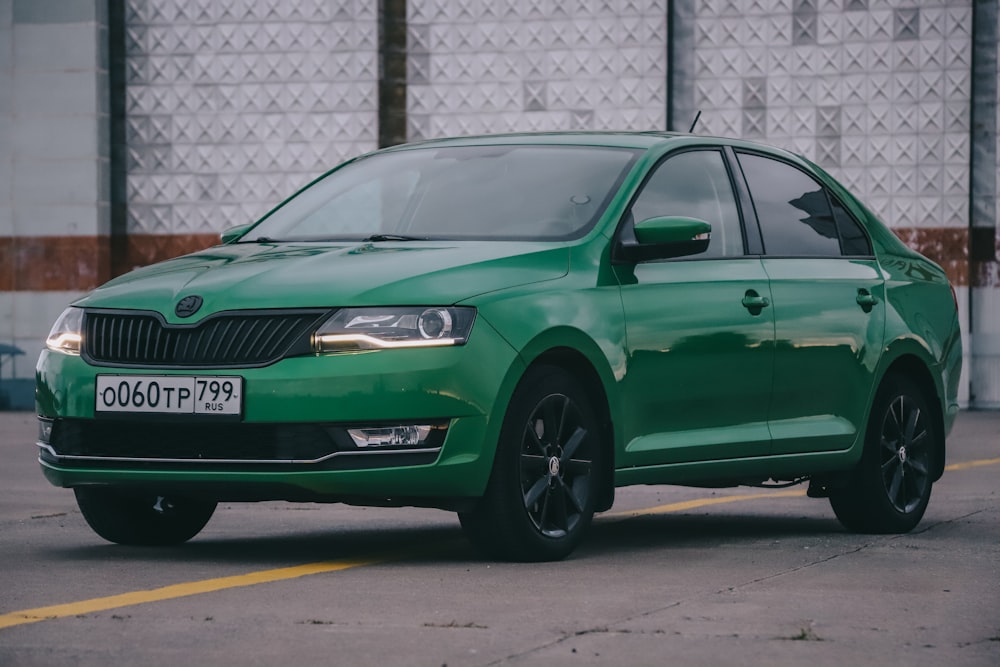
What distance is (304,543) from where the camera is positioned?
8125mm

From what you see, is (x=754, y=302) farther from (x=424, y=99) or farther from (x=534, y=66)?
(x=424, y=99)

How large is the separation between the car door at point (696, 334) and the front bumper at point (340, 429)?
0.85 m

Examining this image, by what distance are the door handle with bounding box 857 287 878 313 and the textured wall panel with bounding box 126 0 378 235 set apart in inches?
533

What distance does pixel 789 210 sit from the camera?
8.85m

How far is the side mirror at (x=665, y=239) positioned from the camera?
7570 millimetres

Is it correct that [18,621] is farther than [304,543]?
No

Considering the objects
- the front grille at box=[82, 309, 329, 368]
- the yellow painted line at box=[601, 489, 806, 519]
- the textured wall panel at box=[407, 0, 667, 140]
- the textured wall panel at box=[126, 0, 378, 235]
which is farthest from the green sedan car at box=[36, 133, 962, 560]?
the textured wall panel at box=[126, 0, 378, 235]

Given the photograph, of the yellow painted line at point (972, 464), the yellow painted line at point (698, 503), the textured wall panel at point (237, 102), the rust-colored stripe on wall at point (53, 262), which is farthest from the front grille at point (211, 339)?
the rust-colored stripe on wall at point (53, 262)

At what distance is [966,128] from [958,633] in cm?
1609

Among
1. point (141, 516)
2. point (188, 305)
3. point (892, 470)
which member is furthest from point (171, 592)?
point (892, 470)

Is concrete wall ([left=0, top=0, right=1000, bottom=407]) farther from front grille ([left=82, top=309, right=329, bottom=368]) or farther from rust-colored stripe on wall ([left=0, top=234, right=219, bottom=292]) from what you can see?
front grille ([left=82, top=309, right=329, bottom=368])

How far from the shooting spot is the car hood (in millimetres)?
6844

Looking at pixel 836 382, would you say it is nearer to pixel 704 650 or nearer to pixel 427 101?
pixel 704 650

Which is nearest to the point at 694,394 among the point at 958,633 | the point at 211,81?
the point at 958,633
